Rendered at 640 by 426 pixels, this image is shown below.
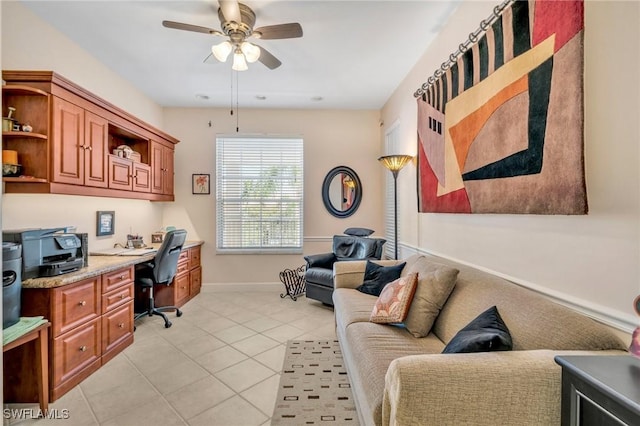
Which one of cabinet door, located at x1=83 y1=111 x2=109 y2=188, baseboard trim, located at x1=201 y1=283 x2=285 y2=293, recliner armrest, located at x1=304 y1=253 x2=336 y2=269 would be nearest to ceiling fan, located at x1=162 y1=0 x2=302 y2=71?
cabinet door, located at x1=83 y1=111 x2=109 y2=188

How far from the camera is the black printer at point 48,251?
202 cm

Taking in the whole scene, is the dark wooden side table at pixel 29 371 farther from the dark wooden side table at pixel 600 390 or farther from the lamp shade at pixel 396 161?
the lamp shade at pixel 396 161

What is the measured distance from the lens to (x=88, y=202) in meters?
3.14

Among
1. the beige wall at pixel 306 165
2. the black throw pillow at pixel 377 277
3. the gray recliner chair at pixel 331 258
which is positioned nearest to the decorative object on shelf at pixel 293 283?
the beige wall at pixel 306 165

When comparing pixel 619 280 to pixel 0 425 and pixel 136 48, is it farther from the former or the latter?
pixel 136 48

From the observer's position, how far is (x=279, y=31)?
2293 millimetres

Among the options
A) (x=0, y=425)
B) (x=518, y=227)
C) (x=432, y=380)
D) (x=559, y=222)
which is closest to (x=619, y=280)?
(x=559, y=222)

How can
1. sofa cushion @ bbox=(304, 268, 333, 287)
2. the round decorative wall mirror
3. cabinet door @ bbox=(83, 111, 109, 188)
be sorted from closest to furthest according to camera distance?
cabinet door @ bbox=(83, 111, 109, 188)
sofa cushion @ bbox=(304, 268, 333, 287)
the round decorative wall mirror

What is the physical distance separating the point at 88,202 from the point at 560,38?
398cm

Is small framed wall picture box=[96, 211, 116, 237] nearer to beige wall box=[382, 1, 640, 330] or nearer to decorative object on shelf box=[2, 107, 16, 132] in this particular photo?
decorative object on shelf box=[2, 107, 16, 132]

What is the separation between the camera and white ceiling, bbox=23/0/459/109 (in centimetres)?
241

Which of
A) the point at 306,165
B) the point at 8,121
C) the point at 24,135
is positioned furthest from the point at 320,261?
the point at 8,121

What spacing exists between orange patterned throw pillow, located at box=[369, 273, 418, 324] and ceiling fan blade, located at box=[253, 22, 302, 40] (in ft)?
6.55

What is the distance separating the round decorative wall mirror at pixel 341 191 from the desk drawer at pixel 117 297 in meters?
2.84
